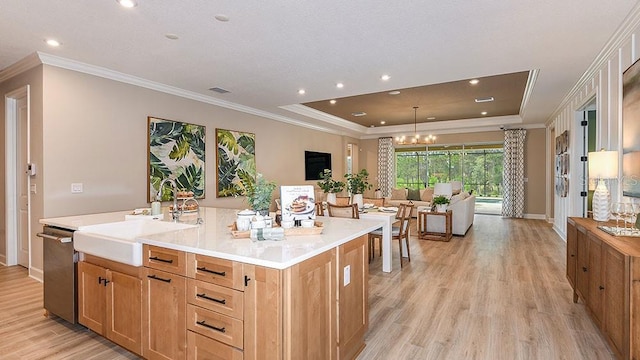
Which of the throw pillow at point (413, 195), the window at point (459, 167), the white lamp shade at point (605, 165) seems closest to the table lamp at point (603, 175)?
the white lamp shade at point (605, 165)

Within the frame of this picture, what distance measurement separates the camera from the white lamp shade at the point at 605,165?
293 cm

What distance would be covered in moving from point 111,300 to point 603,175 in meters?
4.38

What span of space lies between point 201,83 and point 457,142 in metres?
8.18

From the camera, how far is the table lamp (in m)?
2.94

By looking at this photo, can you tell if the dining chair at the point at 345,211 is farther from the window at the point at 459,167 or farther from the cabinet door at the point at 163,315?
the window at the point at 459,167

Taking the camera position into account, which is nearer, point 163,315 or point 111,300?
point 163,315

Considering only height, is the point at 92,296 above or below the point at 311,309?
below

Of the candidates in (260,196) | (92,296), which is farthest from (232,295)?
(92,296)

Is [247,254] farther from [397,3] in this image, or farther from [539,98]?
[539,98]

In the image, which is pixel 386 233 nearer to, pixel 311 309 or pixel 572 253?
pixel 572 253

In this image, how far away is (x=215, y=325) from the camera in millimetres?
1835

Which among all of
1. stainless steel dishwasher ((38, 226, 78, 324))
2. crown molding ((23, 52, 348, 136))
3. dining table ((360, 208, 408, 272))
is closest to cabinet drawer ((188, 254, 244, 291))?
stainless steel dishwasher ((38, 226, 78, 324))

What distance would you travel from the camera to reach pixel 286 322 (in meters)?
1.63

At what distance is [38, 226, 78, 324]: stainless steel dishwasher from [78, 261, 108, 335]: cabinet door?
0.30ft
